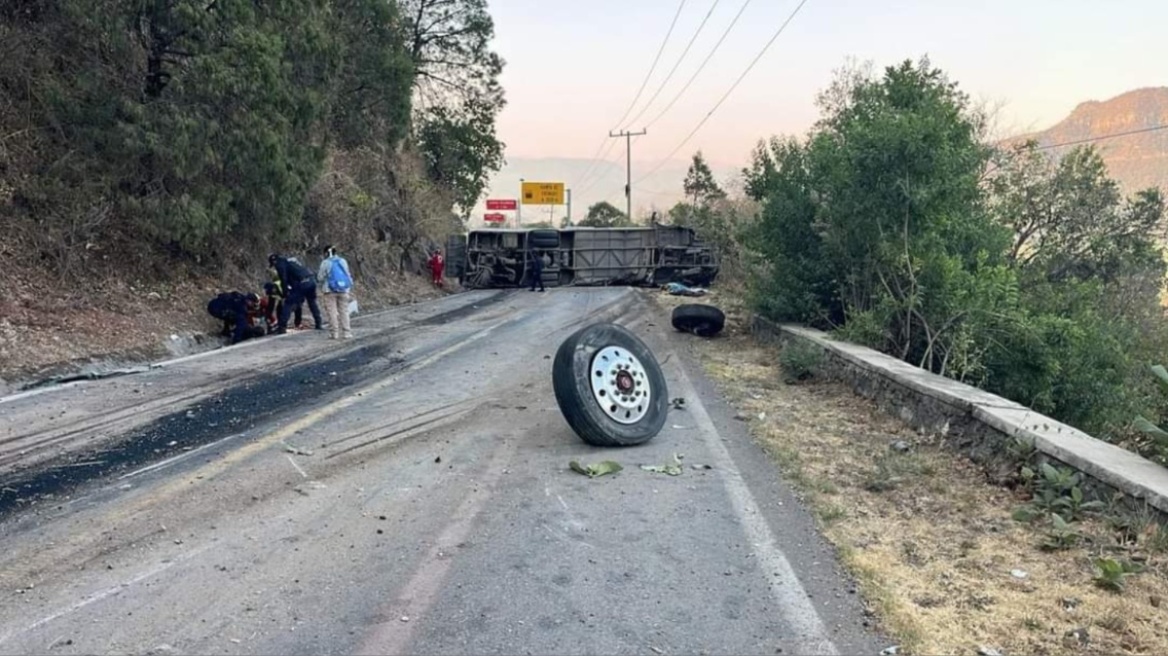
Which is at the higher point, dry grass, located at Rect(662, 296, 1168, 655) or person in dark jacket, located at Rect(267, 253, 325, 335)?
person in dark jacket, located at Rect(267, 253, 325, 335)

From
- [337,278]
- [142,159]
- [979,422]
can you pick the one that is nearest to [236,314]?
[337,278]

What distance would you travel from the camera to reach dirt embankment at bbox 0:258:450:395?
378 inches

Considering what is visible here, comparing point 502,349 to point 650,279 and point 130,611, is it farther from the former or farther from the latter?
point 650,279

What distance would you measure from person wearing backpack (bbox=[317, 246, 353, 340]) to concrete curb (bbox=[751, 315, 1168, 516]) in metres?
7.93

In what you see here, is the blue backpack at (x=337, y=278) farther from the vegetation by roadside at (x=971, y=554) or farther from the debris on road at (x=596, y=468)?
the vegetation by roadside at (x=971, y=554)

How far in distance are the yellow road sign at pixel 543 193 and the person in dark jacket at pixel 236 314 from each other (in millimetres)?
61066

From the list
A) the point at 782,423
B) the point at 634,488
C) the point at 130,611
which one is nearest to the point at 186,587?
the point at 130,611

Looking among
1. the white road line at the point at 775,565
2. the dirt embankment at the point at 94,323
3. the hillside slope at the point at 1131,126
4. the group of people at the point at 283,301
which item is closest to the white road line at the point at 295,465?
the white road line at the point at 775,565

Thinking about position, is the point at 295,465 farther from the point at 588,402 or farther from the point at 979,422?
the point at 979,422

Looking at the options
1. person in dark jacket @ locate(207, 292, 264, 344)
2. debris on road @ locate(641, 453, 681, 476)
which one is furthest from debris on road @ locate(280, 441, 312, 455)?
person in dark jacket @ locate(207, 292, 264, 344)

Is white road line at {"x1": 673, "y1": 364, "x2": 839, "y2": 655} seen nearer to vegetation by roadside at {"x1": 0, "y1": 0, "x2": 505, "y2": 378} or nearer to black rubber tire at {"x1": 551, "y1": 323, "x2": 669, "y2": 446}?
black rubber tire at {"x1": 551, "y1": 323, "x2": 669, "y2": 446}

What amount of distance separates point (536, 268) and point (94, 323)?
19269mm

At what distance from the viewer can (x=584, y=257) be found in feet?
105

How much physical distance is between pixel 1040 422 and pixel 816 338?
4.74 meters
